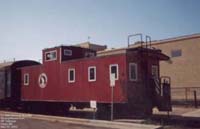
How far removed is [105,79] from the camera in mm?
20891

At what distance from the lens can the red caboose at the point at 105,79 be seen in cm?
1992

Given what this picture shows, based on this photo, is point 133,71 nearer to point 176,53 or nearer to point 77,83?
point 77,83

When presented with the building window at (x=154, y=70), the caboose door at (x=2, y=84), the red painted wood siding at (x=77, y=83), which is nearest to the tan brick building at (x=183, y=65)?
the building window at (x=154, y=70)

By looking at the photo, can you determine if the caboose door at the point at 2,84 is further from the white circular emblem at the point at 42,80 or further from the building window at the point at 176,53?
the building window at the point at 176,53

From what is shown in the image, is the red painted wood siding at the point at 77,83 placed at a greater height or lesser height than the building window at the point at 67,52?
lesser

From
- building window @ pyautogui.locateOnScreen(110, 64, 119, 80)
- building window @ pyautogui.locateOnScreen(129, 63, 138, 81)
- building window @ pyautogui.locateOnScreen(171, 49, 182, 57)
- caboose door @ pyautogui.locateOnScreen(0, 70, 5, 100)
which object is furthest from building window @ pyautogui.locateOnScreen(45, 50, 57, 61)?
building window @ pyautogui.locateOnScreen(171, 49, 182, 57)

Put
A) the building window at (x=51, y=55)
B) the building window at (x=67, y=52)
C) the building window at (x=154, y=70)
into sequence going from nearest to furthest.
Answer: the building window at (x=154, y=70) → the building window at (x=67, y=52) → the building window at (x=51, y=55)

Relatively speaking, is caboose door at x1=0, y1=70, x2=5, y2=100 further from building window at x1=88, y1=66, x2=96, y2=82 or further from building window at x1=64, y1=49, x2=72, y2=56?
building window at x1=88, y1=66, x2=96, y2=82

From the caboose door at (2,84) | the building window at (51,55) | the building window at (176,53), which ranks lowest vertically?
the caboose door at (2,84)

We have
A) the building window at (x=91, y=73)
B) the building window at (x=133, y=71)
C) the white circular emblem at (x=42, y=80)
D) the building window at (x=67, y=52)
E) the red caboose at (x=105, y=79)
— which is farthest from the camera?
the white circular emblem at (x=42, y=80)

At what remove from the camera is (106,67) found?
20.8 metres

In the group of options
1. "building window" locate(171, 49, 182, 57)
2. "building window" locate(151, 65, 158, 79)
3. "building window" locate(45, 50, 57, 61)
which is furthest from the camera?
"building window" locate(171, 49, 182, 57)

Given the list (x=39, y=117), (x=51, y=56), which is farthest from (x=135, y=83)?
(x=51, y=56)

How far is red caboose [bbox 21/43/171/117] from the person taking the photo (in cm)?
1992
